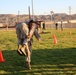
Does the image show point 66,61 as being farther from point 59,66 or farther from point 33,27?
point 33,27

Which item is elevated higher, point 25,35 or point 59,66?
point 25,35

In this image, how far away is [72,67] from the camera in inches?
417

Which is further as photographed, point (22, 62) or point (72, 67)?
point (22, 62)

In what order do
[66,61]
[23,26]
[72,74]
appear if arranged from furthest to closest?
[66,61], [23,26], [72,74]

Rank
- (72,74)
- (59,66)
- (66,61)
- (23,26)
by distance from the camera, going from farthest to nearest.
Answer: (66,61)
(59,66)
(23,26)
(72,74)

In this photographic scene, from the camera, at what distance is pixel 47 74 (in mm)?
9391

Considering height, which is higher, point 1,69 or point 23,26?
point 23,26

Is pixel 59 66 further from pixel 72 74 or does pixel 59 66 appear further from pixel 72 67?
pixel 72 74

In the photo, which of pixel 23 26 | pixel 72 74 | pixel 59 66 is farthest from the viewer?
pixel 59 66

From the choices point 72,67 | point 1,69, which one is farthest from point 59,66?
point 1,69

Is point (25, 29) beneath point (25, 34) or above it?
above

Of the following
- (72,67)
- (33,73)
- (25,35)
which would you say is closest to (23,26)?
(25,35)

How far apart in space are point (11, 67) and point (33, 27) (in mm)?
1799

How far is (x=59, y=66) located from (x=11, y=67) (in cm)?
178
